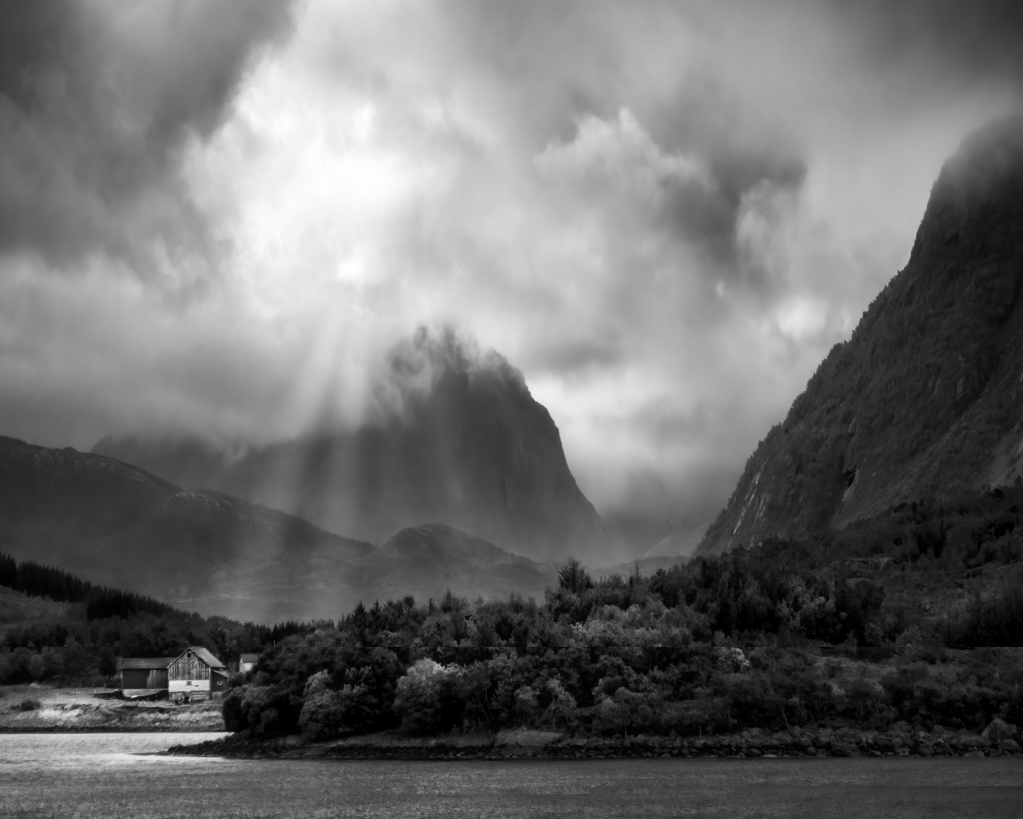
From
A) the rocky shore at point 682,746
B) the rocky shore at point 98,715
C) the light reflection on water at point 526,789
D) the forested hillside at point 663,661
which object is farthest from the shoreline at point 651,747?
the rocky shore at point 98,715

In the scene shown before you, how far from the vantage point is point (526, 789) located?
81.6 metres

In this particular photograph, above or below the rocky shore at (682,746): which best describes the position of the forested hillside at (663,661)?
above

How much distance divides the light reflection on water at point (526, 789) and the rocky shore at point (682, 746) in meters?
4.27

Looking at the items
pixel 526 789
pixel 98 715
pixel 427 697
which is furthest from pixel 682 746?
pixel 98 715

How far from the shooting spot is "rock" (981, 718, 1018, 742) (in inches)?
4001

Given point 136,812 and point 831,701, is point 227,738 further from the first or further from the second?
point 831,701

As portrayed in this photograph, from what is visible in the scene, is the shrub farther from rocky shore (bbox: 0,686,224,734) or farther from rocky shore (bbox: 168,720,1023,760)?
rocky shore (bbox: 0,686,224,734)

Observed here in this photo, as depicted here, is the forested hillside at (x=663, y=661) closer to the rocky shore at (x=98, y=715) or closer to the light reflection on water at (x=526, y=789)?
the light reflection on water at (x=526, y=789)

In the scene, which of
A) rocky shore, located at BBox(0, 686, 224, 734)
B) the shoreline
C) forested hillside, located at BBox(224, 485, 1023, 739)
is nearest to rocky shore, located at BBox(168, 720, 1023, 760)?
the shoreline

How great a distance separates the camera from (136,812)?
246 ft

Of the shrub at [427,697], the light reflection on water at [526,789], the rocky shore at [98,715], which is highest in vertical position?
the rocky shore at [98,715]

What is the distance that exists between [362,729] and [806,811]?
57784 millimetres

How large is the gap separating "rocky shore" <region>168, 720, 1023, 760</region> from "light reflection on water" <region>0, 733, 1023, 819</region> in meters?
4.27

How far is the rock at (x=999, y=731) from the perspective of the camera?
101625mm
